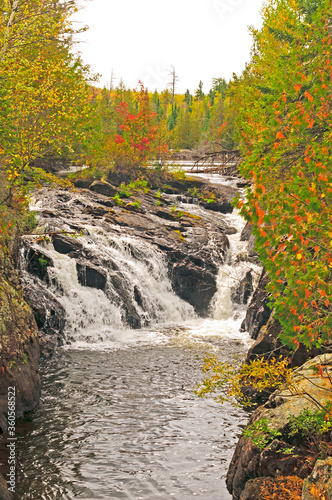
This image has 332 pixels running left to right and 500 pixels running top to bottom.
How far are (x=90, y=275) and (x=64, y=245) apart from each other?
1.88 meters

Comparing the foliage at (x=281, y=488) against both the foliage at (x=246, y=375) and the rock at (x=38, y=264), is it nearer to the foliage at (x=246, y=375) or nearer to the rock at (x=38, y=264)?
the foliage at (x=246, y=375)

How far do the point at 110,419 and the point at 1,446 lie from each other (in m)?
2.66

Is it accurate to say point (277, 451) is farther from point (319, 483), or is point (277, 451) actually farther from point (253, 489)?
point (319, 483)

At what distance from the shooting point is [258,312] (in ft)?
54.2

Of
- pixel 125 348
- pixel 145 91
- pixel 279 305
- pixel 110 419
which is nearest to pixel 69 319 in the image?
pixel 125 348

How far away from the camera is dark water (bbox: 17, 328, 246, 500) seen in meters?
7.14

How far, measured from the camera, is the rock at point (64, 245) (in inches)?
742

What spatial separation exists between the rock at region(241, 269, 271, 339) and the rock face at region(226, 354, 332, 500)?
774 cm

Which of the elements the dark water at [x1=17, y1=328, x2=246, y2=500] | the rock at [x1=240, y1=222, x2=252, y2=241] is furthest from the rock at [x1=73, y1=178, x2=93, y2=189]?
the dark water at [x1=17, y1=328, x2=246, y2=500]

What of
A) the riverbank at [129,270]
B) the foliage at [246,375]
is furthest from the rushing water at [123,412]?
the foliage at [246,375]

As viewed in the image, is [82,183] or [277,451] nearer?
[277,451]

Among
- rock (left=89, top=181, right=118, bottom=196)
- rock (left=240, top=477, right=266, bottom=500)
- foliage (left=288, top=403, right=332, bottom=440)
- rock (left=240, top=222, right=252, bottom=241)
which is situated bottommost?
rock (left=240, top=477, right=266, bottom=500)

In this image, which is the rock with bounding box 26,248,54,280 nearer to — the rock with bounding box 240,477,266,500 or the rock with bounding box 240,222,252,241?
the rock with bounding box 240,477,266,500

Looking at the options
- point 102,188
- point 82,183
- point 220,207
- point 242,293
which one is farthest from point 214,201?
point 242,293
